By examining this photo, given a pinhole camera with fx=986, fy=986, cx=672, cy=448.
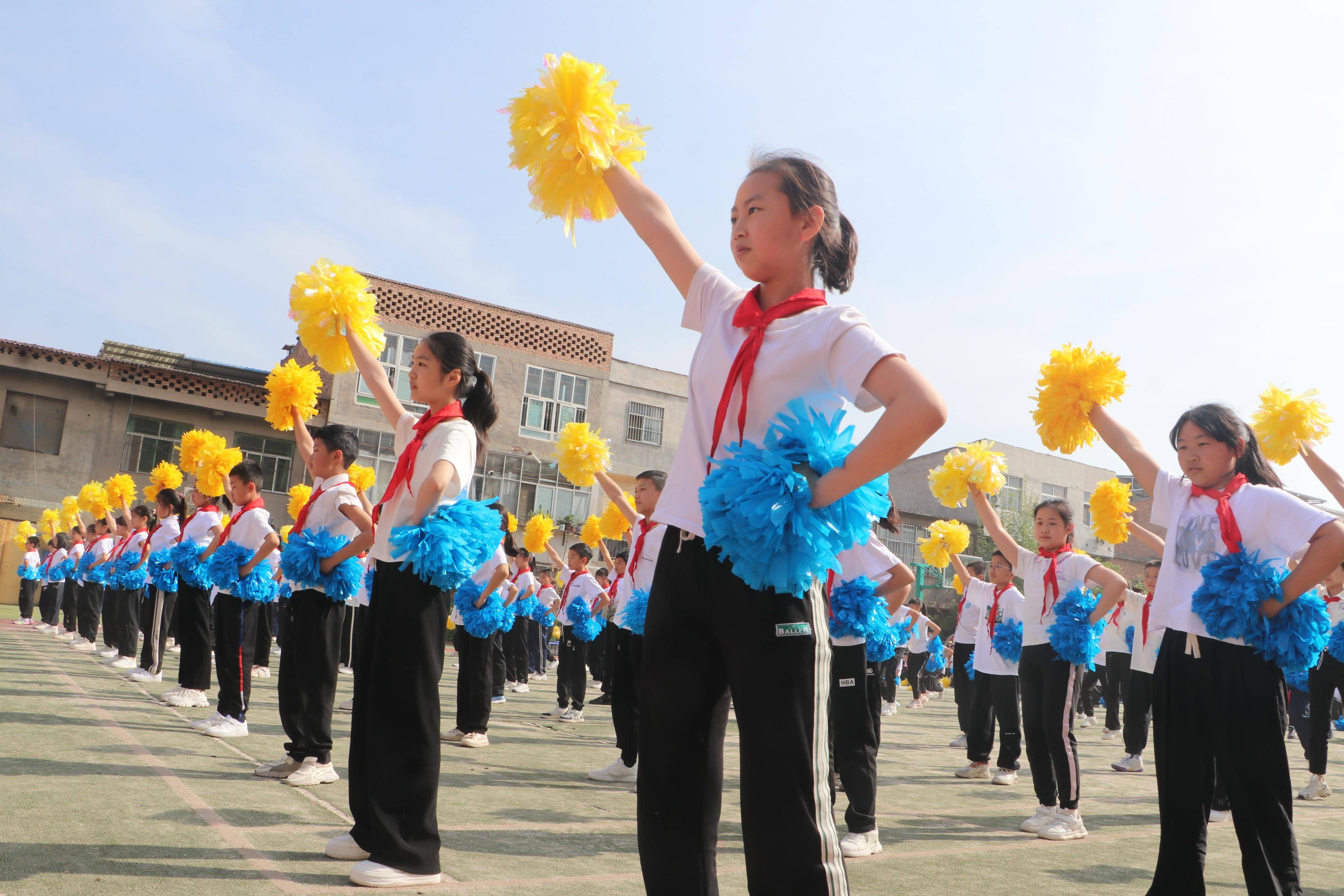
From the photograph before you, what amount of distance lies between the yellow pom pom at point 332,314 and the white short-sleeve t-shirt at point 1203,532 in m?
3.75

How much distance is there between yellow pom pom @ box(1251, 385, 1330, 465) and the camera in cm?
542

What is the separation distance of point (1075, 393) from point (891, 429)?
305cm

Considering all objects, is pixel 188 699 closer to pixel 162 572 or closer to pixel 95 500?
pixel 162 572

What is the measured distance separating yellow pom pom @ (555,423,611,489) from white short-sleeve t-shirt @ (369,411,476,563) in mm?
3191

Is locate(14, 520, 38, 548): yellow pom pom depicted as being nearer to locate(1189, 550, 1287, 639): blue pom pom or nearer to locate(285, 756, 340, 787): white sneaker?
locate(285, 756, 340, 787): white sneaker

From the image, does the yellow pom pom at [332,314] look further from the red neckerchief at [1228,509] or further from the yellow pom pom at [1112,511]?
the yellow pom pom at [1112,511]

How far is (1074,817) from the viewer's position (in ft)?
20.7

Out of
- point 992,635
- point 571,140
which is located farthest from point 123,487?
point 571,140

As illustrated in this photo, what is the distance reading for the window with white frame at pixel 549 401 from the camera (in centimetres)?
3488

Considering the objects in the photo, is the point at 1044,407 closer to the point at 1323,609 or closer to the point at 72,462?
the point at 1323,609

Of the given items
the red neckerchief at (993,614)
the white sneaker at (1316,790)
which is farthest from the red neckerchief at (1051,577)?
the white sneaker at (1316,790)

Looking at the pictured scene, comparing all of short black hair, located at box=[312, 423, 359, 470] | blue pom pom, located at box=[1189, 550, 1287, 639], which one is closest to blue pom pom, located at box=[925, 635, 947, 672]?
short black hair, located at box=[312, 423, 359, 470]

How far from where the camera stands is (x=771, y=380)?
2.22 meters

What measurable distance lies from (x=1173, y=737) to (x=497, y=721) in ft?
26.5
